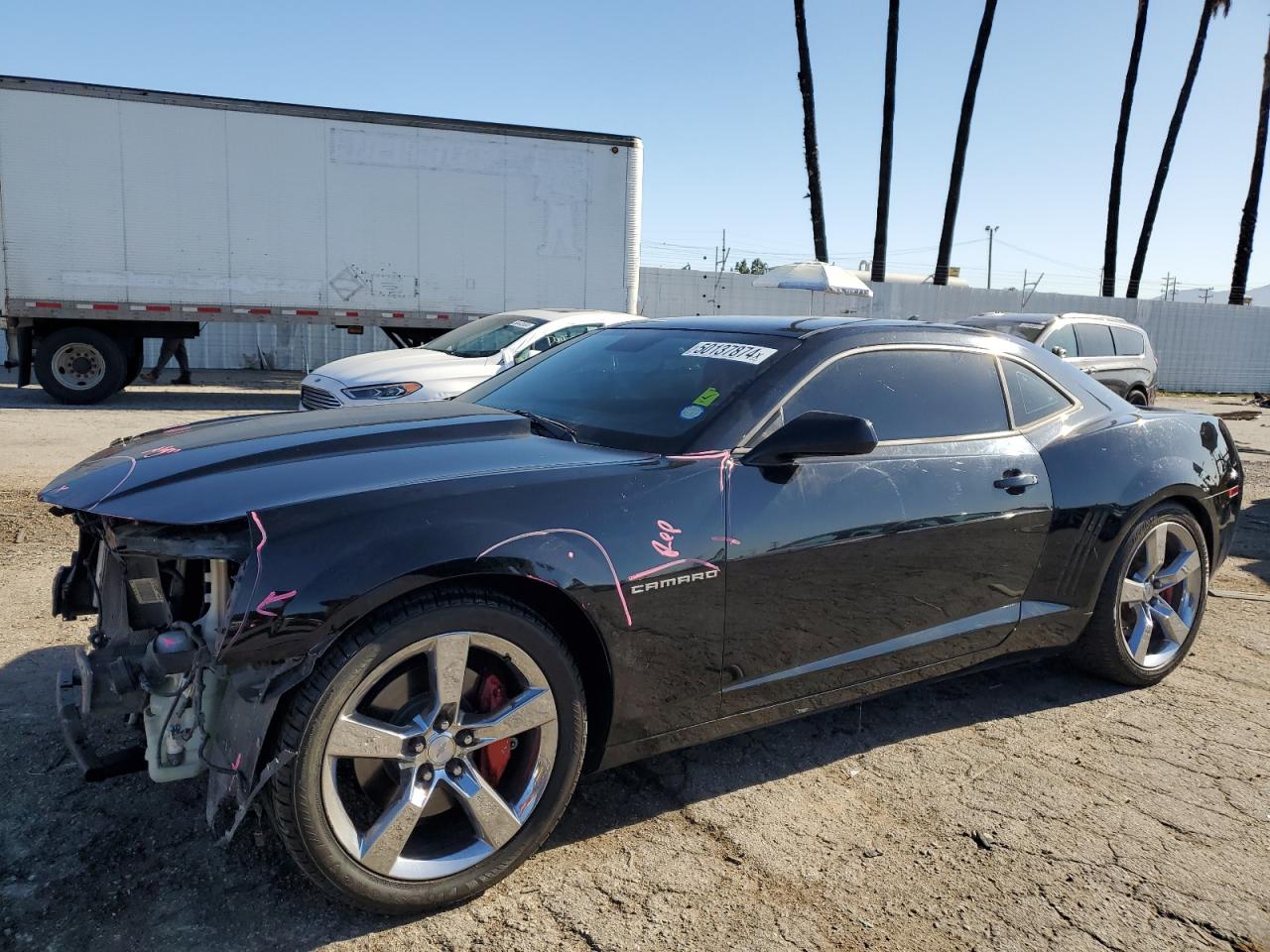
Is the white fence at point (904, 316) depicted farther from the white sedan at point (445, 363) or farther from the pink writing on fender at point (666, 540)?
the pink writing on fender at point (666, 540)

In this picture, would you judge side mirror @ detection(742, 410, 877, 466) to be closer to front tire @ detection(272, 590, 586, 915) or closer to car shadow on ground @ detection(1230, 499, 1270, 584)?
front tire @ detection(272, 590, 586, 915)

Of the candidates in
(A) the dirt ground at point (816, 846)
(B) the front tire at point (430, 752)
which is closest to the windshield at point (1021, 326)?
(A) the dirt ground at point (816, 846)

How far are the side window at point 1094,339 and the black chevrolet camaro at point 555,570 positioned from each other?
8.81 m

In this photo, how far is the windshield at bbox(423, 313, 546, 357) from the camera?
993cm

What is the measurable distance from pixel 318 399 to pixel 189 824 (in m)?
6.41

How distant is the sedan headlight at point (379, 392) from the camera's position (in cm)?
838

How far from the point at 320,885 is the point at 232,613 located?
2.29ft

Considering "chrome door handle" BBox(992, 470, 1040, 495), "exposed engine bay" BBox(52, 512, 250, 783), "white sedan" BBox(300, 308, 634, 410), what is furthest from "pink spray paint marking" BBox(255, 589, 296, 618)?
"white sedan" BBox(300, 308, 634, 410)

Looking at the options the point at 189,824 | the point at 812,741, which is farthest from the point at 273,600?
the point at 812,741

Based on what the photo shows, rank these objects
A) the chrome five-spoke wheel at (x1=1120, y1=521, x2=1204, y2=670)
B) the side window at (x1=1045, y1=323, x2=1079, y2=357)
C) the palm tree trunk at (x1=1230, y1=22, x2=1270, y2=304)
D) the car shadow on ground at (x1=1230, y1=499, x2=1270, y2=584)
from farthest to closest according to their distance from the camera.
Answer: the palm tree trunk at (x1=1230, y1=22, x2=1270, y2=304) → the side window at (x1=1045, y1=323, x2=1079, y2=357) → the car shadow on ground at (x1=1230, y1=499, x2=1270, y2=584) → the chrome five-spoke wheel at (x1=1120, y1=521, x2=1204, y2=670)

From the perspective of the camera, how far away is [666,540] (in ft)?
8.84

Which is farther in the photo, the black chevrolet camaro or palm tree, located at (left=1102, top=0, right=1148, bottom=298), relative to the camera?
palm tree, located at (left=1102, top=0, right=1148, bottom=298)

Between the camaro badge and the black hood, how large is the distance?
0.39 meters

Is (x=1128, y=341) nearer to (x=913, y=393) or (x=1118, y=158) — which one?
(x=913, y=393)
